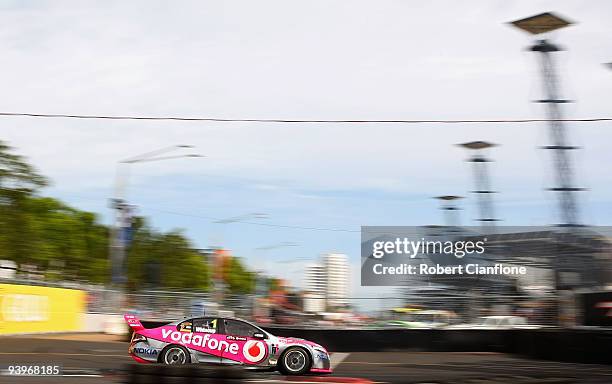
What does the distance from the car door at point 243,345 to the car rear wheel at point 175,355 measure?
0.77 metres

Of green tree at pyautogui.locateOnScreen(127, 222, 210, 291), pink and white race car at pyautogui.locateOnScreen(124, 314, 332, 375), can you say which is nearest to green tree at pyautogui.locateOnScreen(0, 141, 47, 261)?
green tree at pyautogui.locateOnScreen(127, 222, 210, 291)

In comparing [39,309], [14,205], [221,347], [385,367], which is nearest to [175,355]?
[221,347]

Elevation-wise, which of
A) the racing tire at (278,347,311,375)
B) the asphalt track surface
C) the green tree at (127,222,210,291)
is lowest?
the asphalt track surface

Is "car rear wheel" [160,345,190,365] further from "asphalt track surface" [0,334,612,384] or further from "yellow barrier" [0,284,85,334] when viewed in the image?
"yellow barrier" [0,284,85,334]

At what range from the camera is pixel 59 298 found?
1368 inches

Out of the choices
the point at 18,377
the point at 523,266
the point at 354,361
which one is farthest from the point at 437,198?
the point at 18,377

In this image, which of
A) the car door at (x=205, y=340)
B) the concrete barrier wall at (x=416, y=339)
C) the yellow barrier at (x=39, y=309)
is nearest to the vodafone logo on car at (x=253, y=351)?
the car door at (x=205, y=340)

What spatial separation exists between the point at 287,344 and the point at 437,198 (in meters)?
31.7

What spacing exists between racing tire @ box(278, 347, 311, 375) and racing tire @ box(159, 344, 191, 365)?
1.92 meters

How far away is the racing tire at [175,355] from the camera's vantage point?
16078mm

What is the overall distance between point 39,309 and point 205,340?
60.0 ft

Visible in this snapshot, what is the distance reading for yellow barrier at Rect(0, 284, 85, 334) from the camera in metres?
29.5

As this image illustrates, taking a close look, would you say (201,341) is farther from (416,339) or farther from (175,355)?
(416,339)

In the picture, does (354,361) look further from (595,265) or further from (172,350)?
(595,265)
